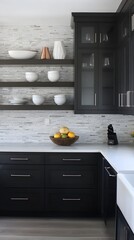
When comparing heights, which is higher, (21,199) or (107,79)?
(107,79)

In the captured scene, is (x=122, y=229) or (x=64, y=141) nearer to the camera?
(x=122, y=229)

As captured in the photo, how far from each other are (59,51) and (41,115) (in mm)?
916

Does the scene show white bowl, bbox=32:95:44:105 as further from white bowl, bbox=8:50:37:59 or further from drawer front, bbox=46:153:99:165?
drawer front, bbox=46:153:99:165

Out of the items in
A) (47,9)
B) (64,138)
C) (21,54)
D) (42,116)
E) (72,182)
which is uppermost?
(47,9)

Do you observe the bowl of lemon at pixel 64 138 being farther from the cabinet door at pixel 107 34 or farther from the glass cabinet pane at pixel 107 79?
the cabinet door at pixel 107 34

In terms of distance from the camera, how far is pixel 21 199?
12.6 ft

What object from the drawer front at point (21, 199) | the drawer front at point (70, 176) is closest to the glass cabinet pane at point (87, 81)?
the drawer front at point (70, 176)

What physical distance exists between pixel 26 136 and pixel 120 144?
1.31m

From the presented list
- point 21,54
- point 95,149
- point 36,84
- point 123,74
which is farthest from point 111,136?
point 21,54

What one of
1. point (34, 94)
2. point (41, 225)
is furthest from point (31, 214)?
point (34, 94)

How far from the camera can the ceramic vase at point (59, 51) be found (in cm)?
420

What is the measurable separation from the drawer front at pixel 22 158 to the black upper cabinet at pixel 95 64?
2.59ft

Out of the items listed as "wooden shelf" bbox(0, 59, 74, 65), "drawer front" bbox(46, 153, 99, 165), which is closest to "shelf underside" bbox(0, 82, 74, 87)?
"wooden shelf" bbox(0, 59, 74, 65)

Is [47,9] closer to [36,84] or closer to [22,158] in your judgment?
[36,84]
